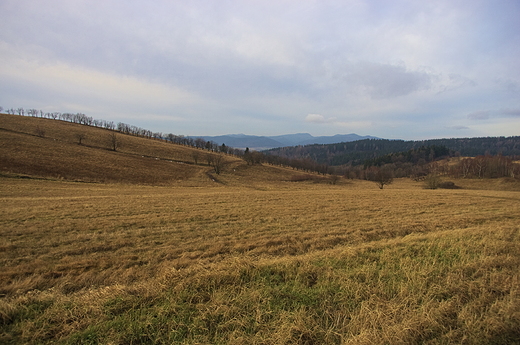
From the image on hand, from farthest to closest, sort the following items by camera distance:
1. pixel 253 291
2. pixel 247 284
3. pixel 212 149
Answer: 1. pixel 212 149
2. pixel 247 284
3. pixel 253 291

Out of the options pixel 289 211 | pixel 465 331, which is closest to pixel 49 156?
pixel 289 211

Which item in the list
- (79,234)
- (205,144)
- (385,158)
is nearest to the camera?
(79,234)

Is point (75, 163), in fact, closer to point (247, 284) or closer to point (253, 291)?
point (247, 284)

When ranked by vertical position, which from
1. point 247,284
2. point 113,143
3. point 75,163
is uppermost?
point 113,143

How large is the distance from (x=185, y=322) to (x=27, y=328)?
7.26ft

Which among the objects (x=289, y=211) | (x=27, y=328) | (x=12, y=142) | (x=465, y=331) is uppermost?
(x=12, y=142)

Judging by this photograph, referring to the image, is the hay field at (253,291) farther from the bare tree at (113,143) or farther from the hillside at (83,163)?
the bare tree at (113,143)

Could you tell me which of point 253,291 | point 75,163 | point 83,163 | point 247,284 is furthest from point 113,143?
point 253,291

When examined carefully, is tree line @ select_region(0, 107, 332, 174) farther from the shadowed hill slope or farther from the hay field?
the hay field

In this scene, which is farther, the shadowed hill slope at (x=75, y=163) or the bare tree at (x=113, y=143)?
the bare tree at (x=113, y=143)

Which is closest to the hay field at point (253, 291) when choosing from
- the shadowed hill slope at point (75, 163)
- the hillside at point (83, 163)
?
the shadowed hill slope at point (75, 163)

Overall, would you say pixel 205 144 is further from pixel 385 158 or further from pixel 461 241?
pixel 461 241

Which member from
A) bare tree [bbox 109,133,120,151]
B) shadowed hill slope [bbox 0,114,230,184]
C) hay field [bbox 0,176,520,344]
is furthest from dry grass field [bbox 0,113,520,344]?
bare tree [bbox 109,133,120,151]

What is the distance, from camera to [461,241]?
7633mm
